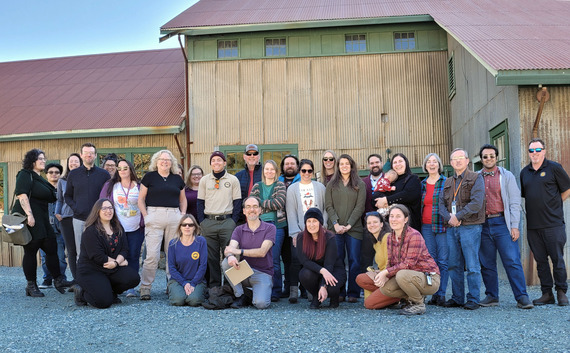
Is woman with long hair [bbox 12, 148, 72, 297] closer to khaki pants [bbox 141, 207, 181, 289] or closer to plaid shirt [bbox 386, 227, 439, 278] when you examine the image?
khaki pants [bbox 141, 207, 181, 289]

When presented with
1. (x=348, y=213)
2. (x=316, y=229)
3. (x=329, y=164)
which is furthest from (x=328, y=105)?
(x=316, y=229)

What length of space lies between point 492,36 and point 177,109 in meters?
7.44

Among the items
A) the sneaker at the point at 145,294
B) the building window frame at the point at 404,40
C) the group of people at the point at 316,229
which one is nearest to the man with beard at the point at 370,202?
the group of people at the point at 316,229

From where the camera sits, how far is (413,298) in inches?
240

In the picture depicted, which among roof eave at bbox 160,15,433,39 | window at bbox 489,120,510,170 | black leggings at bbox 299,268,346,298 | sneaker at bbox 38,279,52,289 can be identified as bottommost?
sneaker at bbox 38,279,52,289

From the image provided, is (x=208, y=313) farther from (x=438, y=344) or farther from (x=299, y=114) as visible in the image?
(x=299, y=114)

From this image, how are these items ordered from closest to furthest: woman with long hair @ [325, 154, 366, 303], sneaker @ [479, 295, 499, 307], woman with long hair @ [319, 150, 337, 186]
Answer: sneaker @ [479, 295, 499, 307], woman with long hair @ [325, 154, 366, 303], woman with long hair @ [319, 150, 337, 186]

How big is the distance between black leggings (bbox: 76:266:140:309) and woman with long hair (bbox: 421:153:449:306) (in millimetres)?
3611

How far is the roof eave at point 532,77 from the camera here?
319 inches

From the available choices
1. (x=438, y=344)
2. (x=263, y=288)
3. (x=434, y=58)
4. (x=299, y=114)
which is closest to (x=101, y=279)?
(x=263, y=288)

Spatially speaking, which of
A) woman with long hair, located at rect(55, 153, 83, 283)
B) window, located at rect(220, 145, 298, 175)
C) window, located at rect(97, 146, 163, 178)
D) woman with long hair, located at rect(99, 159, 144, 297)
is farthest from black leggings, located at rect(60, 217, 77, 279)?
window, located at rect(97, 146, 163, 178)

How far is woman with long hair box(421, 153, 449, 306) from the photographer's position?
6738 millimetres

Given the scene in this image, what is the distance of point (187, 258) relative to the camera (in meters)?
7.00

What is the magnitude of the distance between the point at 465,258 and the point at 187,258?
3.29 m
